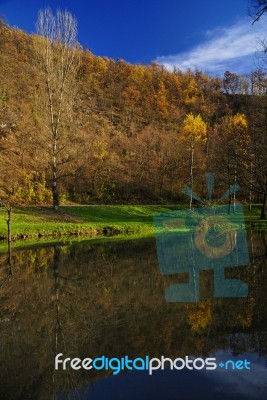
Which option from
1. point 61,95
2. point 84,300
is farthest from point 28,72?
point 84,300

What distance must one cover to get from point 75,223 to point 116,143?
33953mm

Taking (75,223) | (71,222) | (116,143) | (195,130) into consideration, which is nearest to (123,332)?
(75,223)

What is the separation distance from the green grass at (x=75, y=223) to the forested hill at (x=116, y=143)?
3.53m

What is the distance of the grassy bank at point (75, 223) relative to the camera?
2630 cm

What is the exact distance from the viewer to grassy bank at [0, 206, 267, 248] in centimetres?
2630

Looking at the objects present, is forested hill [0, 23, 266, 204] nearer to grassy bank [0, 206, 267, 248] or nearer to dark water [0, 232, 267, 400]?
grassy bank [0, 206, 267, 248]

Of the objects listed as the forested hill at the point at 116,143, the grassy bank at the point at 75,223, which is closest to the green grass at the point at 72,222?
the grassy bank at the point at 75,223

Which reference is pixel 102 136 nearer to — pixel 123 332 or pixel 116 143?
pixel 116 143

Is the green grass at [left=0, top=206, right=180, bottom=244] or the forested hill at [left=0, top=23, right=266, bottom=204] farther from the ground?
the forested hill at [left=0, top=23, right=266, bottom=204]

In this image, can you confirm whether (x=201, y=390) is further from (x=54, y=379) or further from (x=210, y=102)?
(x=210, y=102)

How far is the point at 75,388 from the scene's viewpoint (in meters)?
5.63

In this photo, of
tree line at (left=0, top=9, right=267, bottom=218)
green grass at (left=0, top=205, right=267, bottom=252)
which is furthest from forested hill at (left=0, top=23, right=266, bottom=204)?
green grass at (left=0, top=205, right=267, bottom=252)

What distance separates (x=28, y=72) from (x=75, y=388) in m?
72.4

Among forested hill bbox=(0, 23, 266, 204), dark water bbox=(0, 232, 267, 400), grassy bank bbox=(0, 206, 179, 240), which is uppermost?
forested hill bbox=(0, 23, 266, 204)
